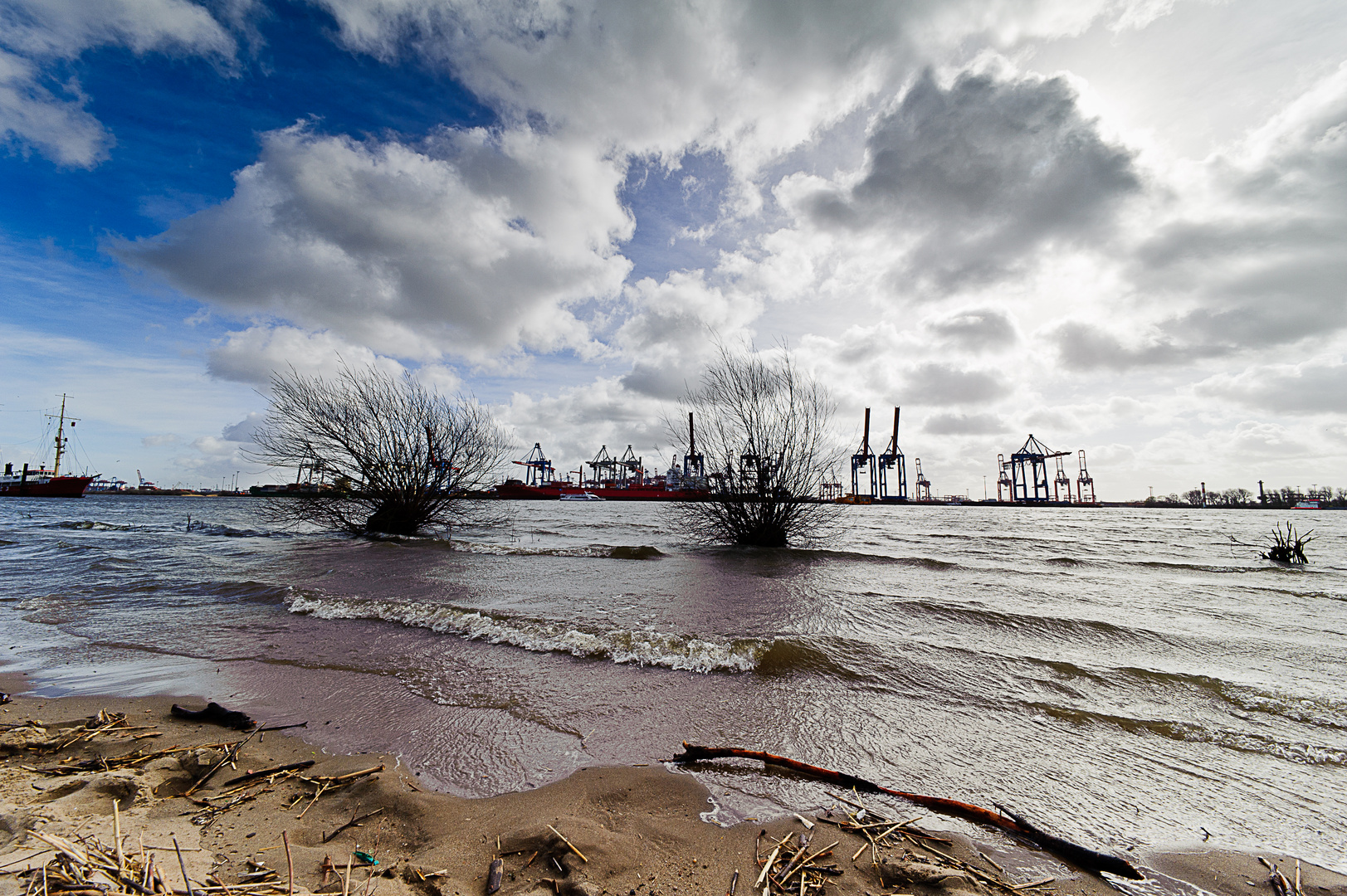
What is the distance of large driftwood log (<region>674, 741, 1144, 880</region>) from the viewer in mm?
2324

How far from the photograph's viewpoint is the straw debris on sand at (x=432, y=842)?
1837 mm

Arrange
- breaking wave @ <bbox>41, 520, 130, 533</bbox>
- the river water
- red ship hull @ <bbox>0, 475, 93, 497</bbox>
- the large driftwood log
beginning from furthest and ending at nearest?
red ship hull @ <bbox>0, 475, 93, 497</bbox>
breaking wave @ <bbox>41, 520, 130, 533</bbox>
the river water
the large driftwood log

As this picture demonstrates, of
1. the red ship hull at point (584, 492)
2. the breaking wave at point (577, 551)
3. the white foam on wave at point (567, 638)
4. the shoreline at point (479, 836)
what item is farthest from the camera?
the red ship hull at point (584, 492)

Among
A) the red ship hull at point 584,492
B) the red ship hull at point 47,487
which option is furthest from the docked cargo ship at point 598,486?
the red ship hull at point 47,487

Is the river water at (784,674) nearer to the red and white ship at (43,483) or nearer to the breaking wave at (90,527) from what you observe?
the breaking wave at (90,527)

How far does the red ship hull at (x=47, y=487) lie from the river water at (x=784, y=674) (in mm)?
90616

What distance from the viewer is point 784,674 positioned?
16.3ft

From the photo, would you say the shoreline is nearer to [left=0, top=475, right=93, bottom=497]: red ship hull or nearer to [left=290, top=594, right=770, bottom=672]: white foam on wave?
[left=290, top=594, right=770, bottom=672]: white foam on wave

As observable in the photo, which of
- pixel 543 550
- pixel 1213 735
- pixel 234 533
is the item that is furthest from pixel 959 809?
pixel 234 533

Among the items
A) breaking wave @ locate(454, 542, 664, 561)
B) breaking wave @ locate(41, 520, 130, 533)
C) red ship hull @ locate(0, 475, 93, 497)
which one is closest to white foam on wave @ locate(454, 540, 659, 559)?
breaking wave @ locate(454, 542, 664, 561)

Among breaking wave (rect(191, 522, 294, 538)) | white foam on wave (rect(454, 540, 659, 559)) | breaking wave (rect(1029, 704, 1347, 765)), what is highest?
breaking wave (rect(1029, 704, 1347, 765))

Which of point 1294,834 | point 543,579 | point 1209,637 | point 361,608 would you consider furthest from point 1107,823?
point 543,579

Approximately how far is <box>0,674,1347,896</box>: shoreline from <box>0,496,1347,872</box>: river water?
0.20 metres

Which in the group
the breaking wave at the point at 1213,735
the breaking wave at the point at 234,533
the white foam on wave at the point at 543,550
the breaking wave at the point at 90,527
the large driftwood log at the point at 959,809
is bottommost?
the breaking wave at the point at 90,527
